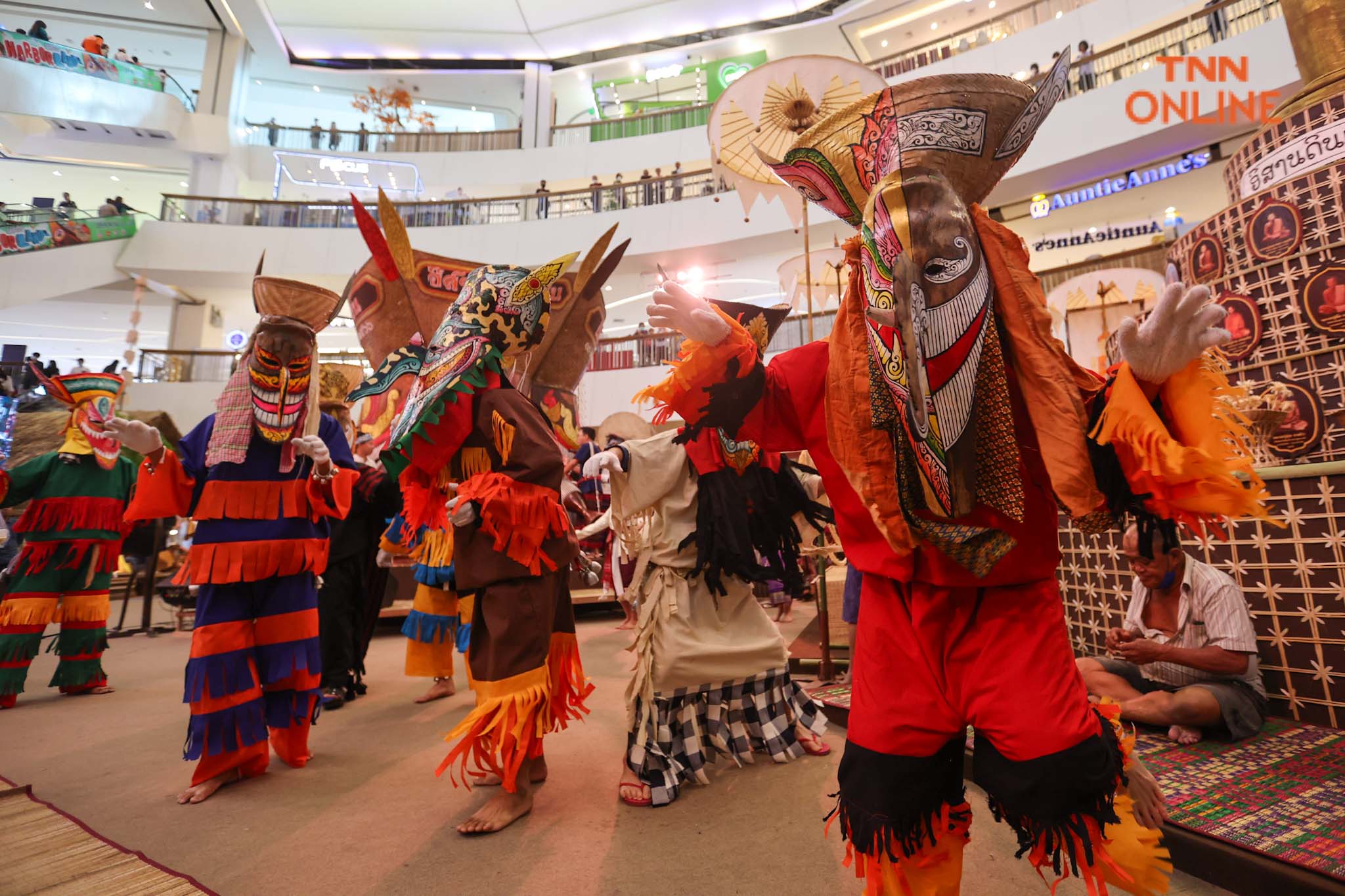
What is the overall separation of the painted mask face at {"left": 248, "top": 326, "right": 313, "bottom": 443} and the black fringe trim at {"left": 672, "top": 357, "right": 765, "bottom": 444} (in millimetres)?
2018

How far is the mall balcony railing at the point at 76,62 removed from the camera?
43.3ft

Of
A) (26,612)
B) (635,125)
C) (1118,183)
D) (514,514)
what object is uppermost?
(635,125)

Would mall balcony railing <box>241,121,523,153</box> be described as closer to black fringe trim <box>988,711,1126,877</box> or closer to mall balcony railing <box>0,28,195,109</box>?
mall balcony railing <box>0,28,195,109</box>

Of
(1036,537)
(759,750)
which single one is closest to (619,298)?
(759,750)

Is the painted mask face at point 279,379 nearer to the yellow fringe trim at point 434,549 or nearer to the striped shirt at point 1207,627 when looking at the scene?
the yellow fringe trim at point 434,549

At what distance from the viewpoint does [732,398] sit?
125 cm

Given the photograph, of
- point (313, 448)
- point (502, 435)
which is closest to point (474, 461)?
point (502, 435)

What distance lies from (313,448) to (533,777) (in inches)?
59.5

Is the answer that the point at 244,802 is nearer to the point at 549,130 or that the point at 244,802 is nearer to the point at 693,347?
the point at 693,347

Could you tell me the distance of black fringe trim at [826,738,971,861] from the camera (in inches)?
42.0

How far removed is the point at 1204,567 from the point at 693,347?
2549mm

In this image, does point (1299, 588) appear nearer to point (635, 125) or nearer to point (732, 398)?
point (732, 398)

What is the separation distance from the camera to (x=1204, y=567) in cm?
256

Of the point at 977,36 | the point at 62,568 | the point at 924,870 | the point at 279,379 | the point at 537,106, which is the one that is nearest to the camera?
the point at 924,870
